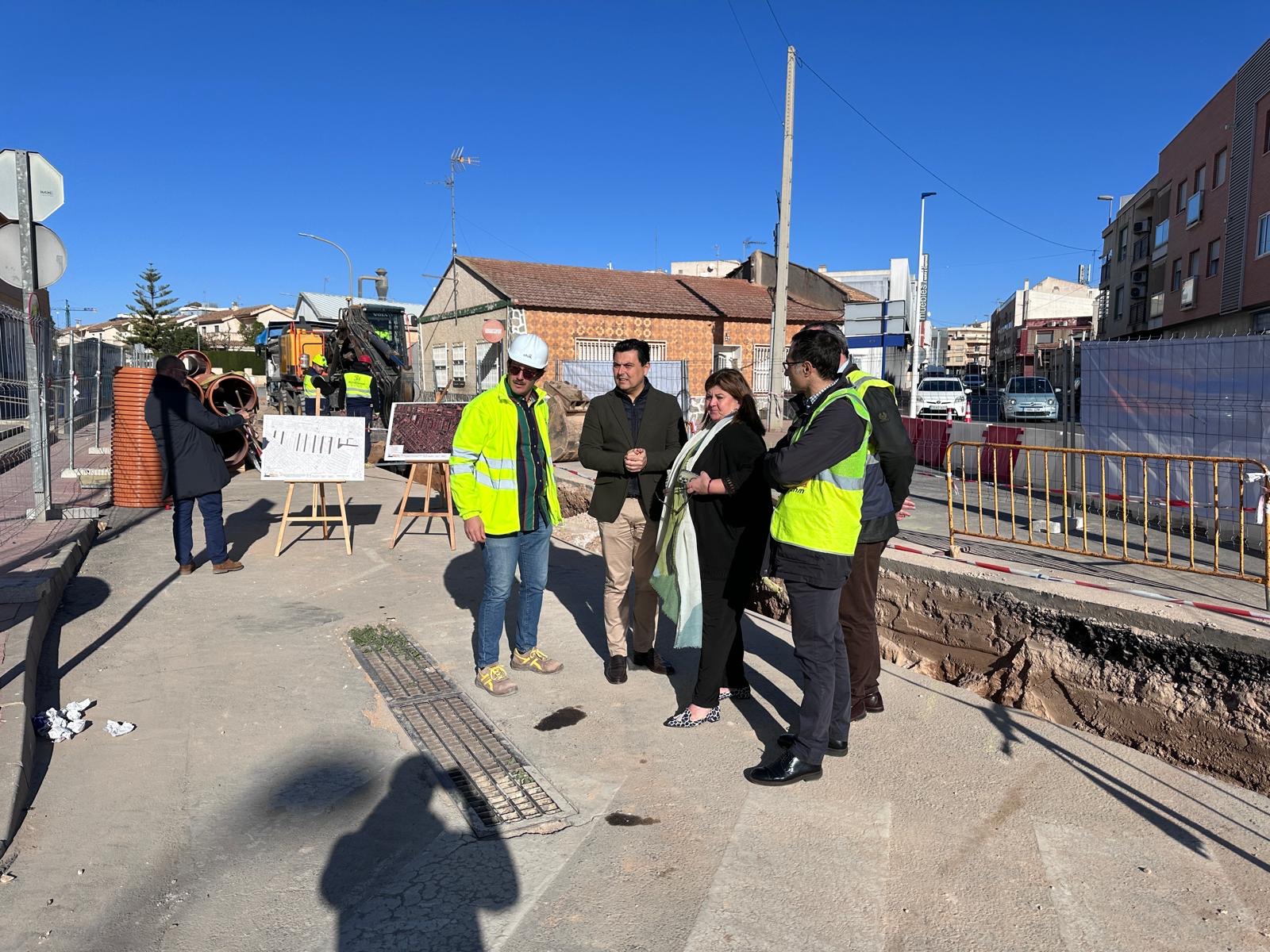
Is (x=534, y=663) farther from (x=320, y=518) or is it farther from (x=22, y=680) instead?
(x=320, y=518)

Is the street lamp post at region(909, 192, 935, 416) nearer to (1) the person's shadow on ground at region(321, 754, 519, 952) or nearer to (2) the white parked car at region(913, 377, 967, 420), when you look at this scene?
(2) the white parked car at region(913, 377, 967, 420)

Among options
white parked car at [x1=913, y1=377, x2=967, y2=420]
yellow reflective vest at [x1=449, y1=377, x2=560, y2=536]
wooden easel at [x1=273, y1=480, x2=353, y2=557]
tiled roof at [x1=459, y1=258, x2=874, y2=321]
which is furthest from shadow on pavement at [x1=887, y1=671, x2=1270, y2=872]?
tiled roof at [x1=459, y1=258, x2=874, y2=321]

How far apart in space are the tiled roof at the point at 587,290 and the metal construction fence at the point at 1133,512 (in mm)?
16500

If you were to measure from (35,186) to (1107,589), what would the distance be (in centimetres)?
937

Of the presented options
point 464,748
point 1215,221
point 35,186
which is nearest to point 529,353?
point 464,748

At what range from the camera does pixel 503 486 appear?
14.2 ft

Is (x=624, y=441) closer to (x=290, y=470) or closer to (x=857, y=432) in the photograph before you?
(x=857, y=432)

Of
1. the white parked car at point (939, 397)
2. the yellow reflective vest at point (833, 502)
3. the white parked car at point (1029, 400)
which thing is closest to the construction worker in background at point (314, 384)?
the yellow reflective vest at point (833, 502)

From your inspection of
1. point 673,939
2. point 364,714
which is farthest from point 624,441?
point 673,939

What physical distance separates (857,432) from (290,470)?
600cm

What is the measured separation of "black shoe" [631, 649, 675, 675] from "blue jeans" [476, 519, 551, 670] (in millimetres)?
613

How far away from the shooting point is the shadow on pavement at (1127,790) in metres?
3.07

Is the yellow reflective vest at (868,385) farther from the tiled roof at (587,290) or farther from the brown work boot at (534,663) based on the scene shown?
the tiled roof at (587,290)

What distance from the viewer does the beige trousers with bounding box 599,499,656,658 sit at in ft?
15.0
